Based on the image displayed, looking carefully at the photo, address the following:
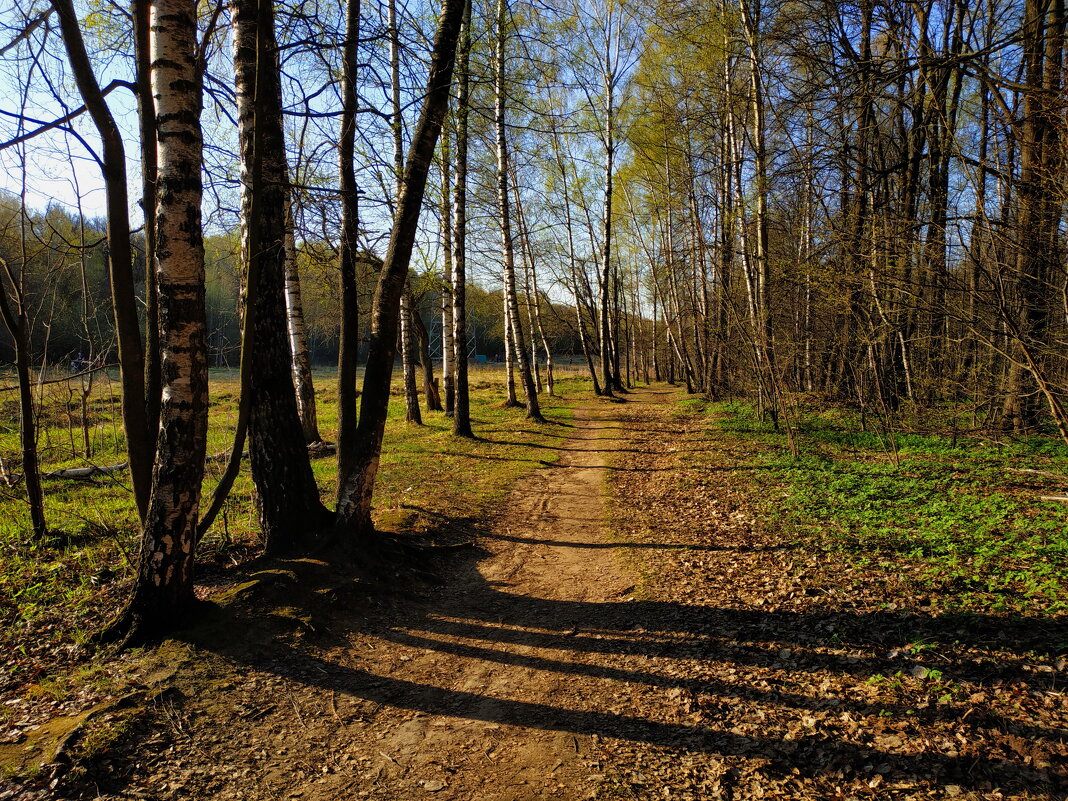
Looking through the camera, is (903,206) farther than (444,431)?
No

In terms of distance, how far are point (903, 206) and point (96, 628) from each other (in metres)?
14.3

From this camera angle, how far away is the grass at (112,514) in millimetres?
4191

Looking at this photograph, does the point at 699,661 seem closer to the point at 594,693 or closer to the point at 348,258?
the point at 594,693

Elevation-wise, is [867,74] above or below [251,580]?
above

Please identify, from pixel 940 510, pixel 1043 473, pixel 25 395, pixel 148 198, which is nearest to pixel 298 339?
pixel 25 395

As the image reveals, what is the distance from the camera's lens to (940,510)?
243 inches

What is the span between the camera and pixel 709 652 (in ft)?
13.7

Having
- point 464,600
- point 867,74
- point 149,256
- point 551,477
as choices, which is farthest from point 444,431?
point 867,74

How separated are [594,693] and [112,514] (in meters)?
6.62

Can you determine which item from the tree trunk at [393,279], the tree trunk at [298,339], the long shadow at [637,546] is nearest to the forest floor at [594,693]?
the long shadow at [637,546]

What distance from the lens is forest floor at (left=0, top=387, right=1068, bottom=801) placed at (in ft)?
9.39

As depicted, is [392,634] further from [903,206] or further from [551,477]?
[903,206]

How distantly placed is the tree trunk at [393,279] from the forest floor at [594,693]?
0.81m

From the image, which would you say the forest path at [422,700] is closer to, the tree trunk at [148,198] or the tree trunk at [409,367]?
the tree trunk at [148,198]
